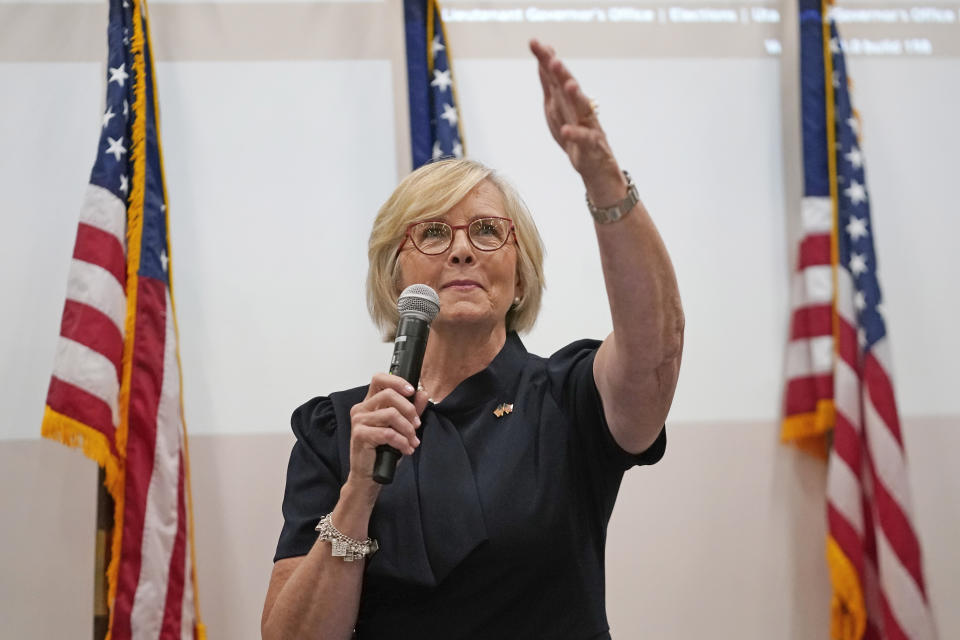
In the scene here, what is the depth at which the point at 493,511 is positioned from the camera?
4.96ft

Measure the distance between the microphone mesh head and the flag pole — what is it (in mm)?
1769

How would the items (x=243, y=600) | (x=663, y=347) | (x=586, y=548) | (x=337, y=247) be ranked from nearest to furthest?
1. (x=663, y=347)
2. (x=586, y=548)
3. (x=243, y=600)
4. (x=337, y=247)

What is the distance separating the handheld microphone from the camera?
1.33m

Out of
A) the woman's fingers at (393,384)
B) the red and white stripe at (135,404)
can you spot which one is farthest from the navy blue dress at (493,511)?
the red and white stripe at (135,404)

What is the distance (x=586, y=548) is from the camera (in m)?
1.55

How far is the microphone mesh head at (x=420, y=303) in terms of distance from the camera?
1491mm

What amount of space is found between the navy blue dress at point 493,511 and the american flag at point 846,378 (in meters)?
1.95

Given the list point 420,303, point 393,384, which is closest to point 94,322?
point 420,303

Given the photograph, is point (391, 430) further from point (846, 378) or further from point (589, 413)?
point (846, 378)

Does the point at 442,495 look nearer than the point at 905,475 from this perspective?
Yes

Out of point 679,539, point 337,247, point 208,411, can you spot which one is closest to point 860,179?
point 679,539

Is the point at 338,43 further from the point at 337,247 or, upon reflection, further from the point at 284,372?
the point at 284,372

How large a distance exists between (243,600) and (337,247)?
3.96ft

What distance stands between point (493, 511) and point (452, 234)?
1.61ft
